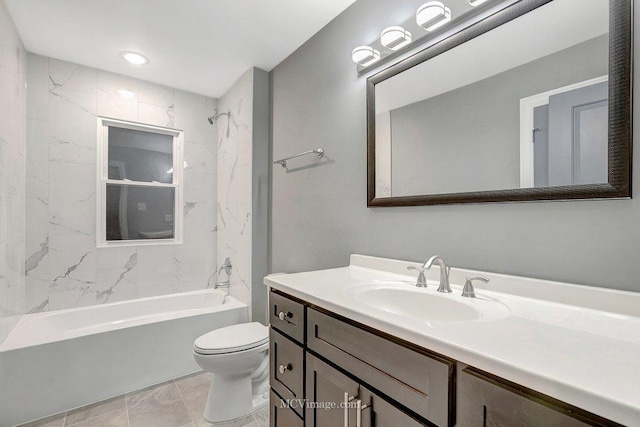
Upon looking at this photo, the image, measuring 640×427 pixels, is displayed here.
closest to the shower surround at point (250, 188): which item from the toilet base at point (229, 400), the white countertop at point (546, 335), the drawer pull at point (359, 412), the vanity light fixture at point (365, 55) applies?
the toilet base at point (229, 400)

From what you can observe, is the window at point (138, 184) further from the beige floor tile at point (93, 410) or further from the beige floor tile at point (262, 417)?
the beige floor tile at point (262, 417)

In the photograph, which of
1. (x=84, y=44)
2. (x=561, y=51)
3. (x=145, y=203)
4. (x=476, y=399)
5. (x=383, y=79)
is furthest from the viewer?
(x=145, y=203)

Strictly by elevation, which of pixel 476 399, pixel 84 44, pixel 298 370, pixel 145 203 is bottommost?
pixel 298 370

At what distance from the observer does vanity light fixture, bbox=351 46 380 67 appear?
1.57 metres

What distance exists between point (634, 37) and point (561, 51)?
17 cm

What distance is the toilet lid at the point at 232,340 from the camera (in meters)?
1.80

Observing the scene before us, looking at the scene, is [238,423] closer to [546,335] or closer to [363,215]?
[363,215]

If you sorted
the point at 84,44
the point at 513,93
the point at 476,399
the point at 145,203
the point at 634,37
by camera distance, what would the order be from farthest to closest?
the point at 145,203 < the point at 84,44 < the point at 513,93 < the point at 634,37 < the point at 476,399

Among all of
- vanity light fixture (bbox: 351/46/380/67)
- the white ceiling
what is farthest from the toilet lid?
the white ceiling

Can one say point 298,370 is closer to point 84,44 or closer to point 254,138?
point 254,138

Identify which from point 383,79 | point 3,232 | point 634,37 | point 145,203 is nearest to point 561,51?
point 634,37

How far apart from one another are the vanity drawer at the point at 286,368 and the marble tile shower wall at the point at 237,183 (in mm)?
1282

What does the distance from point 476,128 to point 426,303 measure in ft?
2.38

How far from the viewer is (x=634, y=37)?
854 millimetres
